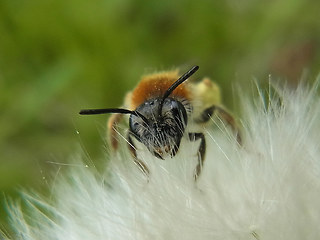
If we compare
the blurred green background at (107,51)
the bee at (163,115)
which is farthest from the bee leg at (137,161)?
the blurred green background at (107,51)

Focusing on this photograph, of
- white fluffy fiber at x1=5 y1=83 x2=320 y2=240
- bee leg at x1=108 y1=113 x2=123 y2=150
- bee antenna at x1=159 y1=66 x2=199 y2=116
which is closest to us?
white fluffy fiber at x1=5 y1=83 x2=320 y2=240

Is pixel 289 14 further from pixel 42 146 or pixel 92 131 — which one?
pixel 42 146

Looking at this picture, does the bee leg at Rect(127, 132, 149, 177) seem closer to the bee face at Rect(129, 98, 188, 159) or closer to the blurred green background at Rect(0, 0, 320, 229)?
the bee face at Rect(129, 98, 188, 159)

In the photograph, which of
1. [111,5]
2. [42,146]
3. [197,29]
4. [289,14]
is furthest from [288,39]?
[42,146]

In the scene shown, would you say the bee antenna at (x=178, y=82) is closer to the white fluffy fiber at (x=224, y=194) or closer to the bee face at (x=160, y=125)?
the bee face at (x=160, y=125)

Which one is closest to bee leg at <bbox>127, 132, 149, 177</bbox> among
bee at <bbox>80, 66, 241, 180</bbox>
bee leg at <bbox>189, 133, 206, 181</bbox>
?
bee at <bbox>80, 66, 241, 180</bbox>

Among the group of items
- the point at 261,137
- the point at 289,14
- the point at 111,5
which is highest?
the point at 111,5

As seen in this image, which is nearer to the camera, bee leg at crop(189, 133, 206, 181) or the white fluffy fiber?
the white fluffy fiber

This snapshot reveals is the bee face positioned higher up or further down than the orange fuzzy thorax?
further down
